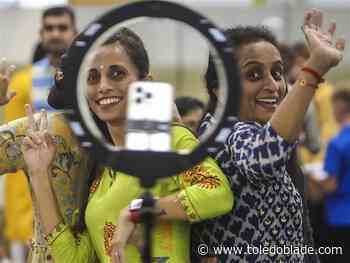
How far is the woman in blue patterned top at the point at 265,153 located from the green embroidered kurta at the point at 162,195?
7cm

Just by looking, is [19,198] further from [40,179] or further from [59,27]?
[40,179]

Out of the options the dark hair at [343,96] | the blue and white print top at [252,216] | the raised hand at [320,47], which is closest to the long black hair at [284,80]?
the blue and white print top at [252,216]

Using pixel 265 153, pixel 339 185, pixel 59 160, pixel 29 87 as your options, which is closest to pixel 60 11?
pixel 29 87

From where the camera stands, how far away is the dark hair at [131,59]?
10.7ft

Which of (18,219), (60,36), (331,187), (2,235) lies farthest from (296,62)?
(2,235)

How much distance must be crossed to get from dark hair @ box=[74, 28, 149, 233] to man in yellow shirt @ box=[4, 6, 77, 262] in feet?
11.2

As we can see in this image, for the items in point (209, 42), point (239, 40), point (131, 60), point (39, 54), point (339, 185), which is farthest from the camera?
point (339, 185)

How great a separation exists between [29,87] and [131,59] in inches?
158

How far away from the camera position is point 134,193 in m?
3.34

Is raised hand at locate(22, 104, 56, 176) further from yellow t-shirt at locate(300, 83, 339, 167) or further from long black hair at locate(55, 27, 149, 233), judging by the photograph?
yellow t-shirt at locate(300, 83, 339, 167)

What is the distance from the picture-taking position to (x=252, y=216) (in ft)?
11.0

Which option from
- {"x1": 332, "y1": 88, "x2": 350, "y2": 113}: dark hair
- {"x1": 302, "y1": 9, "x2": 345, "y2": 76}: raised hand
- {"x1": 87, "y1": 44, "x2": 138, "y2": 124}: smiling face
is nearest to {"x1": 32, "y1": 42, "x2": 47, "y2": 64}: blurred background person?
{"x1": 332, "y1": 88, "x2": 350, "y2": 113}: dark hair

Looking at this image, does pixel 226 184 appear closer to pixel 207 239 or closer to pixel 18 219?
pixel 207 239

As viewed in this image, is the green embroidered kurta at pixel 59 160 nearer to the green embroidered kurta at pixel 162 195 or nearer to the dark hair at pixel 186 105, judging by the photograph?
the green embroidered kurta at pixel 162 195
